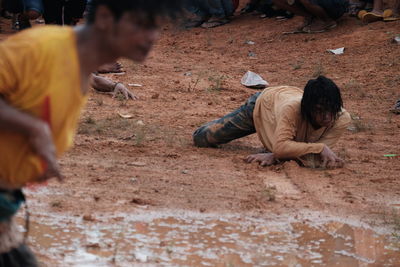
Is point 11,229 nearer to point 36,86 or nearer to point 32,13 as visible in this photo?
point 36,86

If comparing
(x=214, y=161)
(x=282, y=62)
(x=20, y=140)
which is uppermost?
(x=20, y=140)

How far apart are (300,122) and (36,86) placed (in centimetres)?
424

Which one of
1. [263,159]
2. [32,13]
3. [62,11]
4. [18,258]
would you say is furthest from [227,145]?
[18,258]

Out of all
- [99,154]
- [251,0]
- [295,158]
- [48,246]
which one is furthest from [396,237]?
[251,0]

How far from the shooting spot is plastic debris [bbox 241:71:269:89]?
10016 mm

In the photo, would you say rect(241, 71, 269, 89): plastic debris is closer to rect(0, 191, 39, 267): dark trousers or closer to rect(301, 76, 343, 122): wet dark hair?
rect(301, 76, 343, 122): wet dark hair

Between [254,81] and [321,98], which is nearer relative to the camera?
[321,98]

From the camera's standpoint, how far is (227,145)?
7293mm

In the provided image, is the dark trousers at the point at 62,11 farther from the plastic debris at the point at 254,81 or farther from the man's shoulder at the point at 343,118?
the man's shoulder at the point at 343,118

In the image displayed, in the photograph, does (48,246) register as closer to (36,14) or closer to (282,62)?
(36,14)

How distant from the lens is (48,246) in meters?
4.14

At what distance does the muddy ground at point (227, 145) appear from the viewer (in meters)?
5.19

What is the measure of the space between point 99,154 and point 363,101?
4.11m

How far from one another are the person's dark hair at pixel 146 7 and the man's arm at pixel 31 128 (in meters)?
0.36
